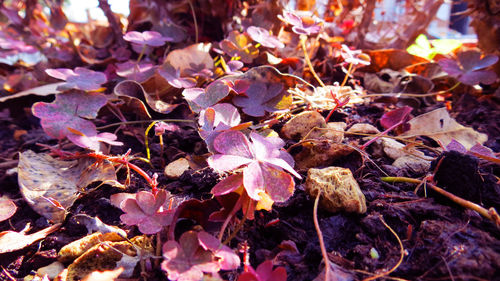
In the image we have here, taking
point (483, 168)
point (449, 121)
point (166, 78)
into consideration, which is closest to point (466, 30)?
point (449, 121)

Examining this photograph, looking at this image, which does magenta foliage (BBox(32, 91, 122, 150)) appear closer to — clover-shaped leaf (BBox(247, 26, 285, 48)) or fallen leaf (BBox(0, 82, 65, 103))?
fallen leaf (BBox(0, 82, 65, 103))

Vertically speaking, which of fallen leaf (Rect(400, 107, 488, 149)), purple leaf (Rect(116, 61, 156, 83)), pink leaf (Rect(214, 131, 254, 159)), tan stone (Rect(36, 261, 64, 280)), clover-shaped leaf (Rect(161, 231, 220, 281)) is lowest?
tan stone (Rect(36, 261, 64, 280))

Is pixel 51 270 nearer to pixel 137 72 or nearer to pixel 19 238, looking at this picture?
pixel 19 238

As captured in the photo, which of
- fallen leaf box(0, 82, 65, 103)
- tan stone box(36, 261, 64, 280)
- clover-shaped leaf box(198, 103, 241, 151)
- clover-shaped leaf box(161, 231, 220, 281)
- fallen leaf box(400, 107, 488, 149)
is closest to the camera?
clover-shaped leaf box(161, 231, 220, 281)

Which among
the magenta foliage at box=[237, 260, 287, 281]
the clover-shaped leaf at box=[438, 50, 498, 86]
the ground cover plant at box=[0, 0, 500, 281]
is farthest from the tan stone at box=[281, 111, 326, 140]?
the clover-shaped leaf at box=[438, 50, 498, 86]

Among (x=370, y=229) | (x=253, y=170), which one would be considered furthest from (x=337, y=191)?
(x=253, y=170)

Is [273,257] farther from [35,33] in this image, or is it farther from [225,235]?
[35,33]
